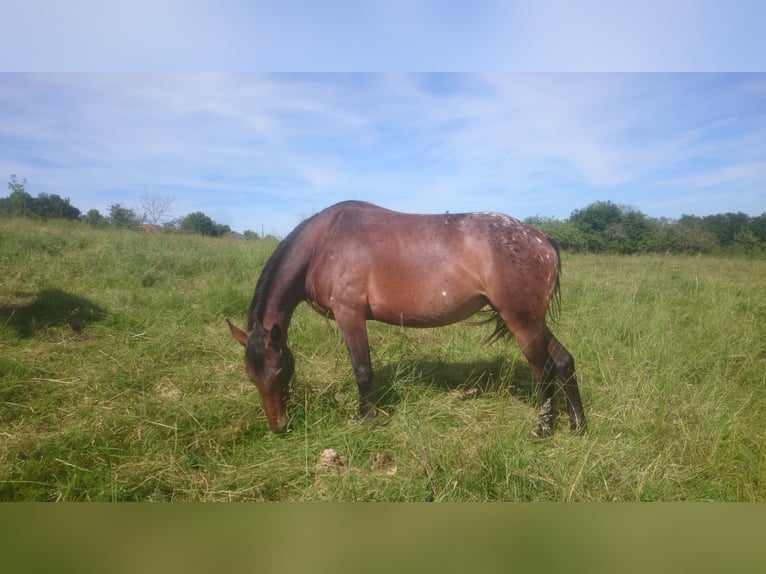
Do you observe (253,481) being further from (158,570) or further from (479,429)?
(479,429)

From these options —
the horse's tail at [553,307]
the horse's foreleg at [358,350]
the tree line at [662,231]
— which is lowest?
the horse's foreleg at [358,350]

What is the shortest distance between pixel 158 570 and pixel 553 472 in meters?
1.41

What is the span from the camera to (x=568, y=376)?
2.11 metres

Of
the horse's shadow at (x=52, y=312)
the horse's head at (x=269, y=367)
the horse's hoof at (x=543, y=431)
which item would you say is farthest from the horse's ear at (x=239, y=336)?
the horse's hoof at (x=543, y=431)

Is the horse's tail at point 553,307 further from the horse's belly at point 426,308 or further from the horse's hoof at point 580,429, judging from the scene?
the horse's hoof at point 580,429

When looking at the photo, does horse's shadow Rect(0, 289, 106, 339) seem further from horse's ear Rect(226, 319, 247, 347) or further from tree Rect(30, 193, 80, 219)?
horse's ear Rect(226, 319, 247, 347)

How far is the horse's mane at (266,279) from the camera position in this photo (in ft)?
7.00

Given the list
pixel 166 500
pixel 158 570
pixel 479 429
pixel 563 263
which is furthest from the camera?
pixel 563 263

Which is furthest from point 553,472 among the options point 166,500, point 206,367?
point 206,367

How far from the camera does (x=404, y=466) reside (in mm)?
1540

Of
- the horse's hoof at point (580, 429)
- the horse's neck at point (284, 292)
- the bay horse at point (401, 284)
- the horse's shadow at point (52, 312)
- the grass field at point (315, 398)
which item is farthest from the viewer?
the horse's neck at point (284, 292)

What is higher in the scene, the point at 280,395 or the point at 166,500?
the point at 280,395

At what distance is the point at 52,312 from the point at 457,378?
95.1 inches

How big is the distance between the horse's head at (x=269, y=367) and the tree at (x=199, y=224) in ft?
1.74
